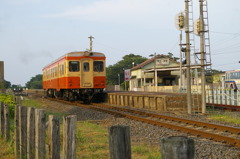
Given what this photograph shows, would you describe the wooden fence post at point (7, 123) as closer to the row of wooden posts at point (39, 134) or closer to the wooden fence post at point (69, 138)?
the row of wooden posts at point (39, 134)

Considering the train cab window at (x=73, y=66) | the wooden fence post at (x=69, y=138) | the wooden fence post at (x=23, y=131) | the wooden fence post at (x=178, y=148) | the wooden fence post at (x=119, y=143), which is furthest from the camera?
the train cab window at (x=73, y=66)

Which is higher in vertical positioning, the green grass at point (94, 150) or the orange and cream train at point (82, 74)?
the orange and cream train at point (82, 74)

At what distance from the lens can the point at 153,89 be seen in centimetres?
3891

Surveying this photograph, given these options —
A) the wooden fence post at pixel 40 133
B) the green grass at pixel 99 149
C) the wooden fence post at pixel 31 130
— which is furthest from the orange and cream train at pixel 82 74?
the wooden fence post at pixel 40 133

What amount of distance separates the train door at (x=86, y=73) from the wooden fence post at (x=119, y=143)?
18459 millimetres

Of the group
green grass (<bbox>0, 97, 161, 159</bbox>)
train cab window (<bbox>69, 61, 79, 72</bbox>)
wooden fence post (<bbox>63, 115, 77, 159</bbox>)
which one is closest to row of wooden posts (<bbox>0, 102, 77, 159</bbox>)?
wooden fence post (<bbox>63, 115, 77, 159</bbox>)

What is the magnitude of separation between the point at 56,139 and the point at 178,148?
2226 millimetres

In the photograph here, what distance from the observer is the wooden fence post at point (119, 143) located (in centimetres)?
215

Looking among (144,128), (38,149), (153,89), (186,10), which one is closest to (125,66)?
(153,89)

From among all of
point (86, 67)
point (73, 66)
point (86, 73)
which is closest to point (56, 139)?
point (73, 66)

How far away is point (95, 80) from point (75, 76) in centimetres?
136

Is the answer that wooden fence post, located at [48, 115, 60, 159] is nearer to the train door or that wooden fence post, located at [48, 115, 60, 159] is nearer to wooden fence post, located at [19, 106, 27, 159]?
wooden fence post, located at [19, 106, 27, 159]

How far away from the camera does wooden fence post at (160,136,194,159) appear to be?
1.68 m

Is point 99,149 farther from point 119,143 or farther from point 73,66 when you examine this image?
point 73,66
